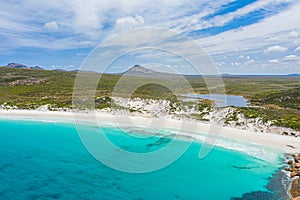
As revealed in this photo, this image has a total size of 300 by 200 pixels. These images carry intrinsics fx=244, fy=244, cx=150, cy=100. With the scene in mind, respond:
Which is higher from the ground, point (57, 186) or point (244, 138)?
point (244, 138)

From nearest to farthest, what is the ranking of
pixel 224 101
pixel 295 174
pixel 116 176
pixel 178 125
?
pixel 295 174 → pixel 116 176 → pixel 178 125 → pixel 224 101

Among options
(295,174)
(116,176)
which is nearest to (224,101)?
(295,174)

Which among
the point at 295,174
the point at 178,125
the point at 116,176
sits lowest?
the point at 116,176

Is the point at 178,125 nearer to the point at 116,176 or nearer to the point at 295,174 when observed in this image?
the point at 116,176

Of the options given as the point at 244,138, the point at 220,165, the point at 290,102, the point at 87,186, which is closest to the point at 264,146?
the point at 244,138

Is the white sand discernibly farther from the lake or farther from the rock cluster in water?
Result: the lake

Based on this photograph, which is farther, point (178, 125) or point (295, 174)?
point (178, 125)

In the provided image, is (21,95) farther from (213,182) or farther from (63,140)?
(213,182)
